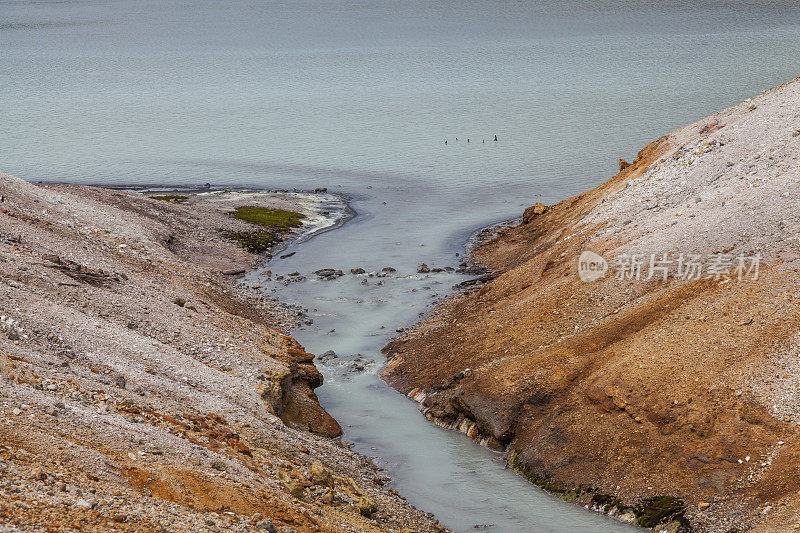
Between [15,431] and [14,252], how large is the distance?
2162 centimetres

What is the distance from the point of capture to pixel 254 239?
234 feet

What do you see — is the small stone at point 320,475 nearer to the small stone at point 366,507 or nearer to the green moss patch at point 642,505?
the small stone at point 366,507

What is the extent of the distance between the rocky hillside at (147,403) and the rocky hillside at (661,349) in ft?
22.7

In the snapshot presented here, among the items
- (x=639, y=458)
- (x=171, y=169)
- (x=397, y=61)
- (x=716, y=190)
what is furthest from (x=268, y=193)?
(x=397, y=61)

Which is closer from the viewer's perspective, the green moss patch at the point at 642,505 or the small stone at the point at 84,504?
the small stone at the point at 84,504

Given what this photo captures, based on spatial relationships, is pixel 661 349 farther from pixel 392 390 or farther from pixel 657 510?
pixel 392 390

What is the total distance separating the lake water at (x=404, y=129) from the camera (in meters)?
40.8

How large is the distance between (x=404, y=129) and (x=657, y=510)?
89684 millimetres

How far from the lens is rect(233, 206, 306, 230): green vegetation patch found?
249 ft

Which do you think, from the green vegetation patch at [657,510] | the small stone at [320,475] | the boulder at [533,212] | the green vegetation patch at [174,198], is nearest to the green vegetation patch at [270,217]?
the green vegetation patch at [174,198]

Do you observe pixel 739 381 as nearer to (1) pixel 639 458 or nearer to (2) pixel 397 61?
(1) pixel 639 458

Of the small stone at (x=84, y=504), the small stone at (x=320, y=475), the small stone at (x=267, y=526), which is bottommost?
the small stone at (x=320, y=475)

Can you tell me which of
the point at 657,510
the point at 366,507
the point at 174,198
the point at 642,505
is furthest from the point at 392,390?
the point at 174,198

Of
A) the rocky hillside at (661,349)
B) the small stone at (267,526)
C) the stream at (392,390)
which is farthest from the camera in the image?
the stream at (392,390)
